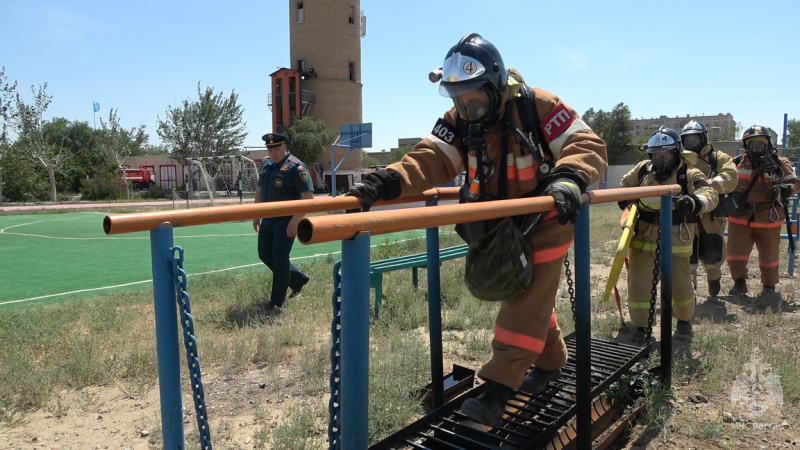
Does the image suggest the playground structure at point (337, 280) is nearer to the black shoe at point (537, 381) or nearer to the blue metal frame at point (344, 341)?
the blue metal frame at point (344, 341)

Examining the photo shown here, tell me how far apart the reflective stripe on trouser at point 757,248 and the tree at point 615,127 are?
3975 centimetres

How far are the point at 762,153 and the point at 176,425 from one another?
6.93 meters

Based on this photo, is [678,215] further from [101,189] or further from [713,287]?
[101,189]

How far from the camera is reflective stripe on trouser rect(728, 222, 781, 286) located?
6423mm

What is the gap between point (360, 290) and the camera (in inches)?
58.3

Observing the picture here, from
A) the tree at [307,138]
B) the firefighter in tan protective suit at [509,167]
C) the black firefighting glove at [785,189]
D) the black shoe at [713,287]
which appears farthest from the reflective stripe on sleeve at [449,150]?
the tree at [307,138]

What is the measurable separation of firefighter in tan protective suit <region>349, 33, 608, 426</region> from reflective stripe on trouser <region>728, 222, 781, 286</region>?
480 cm

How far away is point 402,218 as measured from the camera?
1549 millimetres

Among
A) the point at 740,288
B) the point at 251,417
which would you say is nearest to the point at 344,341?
the point at 251,417

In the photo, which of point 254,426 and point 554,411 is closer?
point 554,411

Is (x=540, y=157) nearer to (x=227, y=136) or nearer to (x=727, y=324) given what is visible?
(x=727, y=324)

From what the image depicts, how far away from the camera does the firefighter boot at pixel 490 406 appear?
2.44m

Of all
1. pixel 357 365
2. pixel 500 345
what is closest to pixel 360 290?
pixel 357 365

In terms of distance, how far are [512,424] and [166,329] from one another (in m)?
1.81
